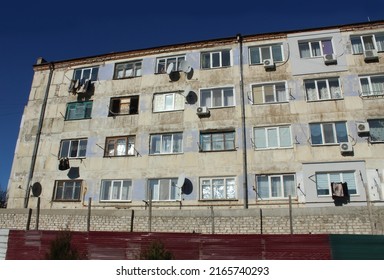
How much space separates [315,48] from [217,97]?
6.85m

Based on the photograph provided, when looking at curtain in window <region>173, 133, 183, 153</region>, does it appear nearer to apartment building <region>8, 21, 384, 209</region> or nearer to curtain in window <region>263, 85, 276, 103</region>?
apartment building <region>8, 21, 384, 209</region>

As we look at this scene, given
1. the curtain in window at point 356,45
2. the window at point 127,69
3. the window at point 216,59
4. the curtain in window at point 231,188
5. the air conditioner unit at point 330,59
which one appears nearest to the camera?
the curtain in window at point 231,188

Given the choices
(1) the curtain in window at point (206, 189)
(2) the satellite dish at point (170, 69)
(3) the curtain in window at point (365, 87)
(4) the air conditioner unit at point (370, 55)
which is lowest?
(1) the curtain in window at point (206, 189)

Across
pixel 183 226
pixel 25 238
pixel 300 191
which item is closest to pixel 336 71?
pixel 300 191

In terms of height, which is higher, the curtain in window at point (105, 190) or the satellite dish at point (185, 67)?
the satellite dish at point (185, 67)

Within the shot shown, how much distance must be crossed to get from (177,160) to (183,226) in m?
4.54

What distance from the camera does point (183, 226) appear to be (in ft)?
51.2

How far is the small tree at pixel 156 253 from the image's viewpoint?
11.3 metres

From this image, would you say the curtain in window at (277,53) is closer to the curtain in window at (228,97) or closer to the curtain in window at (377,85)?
the curtain in window at (228,97)

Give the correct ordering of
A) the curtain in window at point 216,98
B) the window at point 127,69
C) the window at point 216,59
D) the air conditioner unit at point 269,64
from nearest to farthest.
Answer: the air conditioner unit at point 269,64, the curtain in window at point 216,98, the window at point 216,59, the window at point 127,69

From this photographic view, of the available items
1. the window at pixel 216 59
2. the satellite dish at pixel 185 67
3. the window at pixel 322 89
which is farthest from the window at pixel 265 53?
the satellite dish at pixel 185 67

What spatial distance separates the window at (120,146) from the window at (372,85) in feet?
46.1

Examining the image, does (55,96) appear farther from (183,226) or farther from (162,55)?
(183,226)

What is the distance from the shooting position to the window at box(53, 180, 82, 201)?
19.8m
